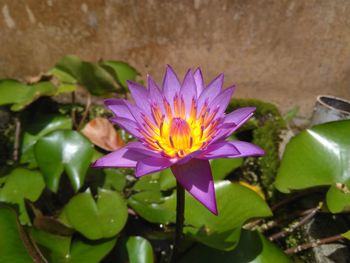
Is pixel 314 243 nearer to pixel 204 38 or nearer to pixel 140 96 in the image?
pixel 140 96

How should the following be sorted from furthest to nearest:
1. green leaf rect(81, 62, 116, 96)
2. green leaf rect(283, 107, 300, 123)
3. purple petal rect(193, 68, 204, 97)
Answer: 1. green leaf rect(283, 107, 300, 123)
2. green leaf rect(81, 62, 116, 96)
3. purple petal rect(193, 68, 204, 97)

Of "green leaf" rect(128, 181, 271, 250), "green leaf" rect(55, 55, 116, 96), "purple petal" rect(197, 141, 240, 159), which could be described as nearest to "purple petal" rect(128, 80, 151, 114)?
"purple petal" rect(197, 141, 240, 159)

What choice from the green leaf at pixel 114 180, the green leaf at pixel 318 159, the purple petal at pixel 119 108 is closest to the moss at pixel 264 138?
the green leaf at pixel 318 159

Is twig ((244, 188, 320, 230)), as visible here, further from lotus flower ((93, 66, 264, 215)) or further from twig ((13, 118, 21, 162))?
twig ((13, 118, 21, 162))

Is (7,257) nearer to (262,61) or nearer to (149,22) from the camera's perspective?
(149,22)

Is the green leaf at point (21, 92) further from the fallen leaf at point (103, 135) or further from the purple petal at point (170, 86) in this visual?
the purple petal at point (170, 86)

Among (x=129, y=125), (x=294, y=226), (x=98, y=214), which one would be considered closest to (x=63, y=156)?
(x=98, y=214)
